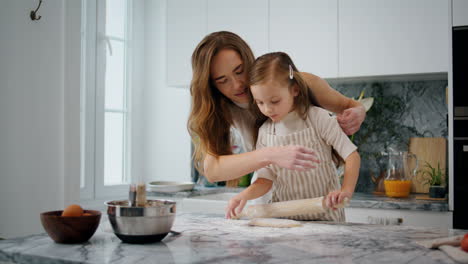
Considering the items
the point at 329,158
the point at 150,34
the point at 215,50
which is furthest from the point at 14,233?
the point at 150,34

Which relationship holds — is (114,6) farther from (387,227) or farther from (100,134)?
(387,227)

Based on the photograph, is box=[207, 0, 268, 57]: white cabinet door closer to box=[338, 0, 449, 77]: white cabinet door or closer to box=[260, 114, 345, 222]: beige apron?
box=[338, 0, 449, 77]: white cabinet door

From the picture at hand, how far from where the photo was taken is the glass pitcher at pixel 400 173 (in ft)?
9.75

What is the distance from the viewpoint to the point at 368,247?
1252 mm

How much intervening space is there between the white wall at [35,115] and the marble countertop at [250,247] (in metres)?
1.02

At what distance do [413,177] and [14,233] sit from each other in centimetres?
247

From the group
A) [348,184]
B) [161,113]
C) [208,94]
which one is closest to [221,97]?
[208,94]

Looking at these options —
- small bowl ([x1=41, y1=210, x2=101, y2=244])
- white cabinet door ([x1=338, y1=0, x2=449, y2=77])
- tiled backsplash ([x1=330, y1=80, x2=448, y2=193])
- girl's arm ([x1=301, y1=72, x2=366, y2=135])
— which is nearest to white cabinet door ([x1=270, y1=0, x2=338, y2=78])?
white cabinet door ([x1=338, y1=0, x2=449, y2=77])

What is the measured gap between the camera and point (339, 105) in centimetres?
206

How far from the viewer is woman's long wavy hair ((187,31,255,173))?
6.18ft

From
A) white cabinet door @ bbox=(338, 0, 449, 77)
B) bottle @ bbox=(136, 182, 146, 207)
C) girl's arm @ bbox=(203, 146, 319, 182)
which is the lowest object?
bottle @ bbox=(136, 182, 146, 207)

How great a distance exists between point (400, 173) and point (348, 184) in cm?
149

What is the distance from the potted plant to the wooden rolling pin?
4.87 ft

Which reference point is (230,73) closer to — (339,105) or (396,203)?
(339,105)
